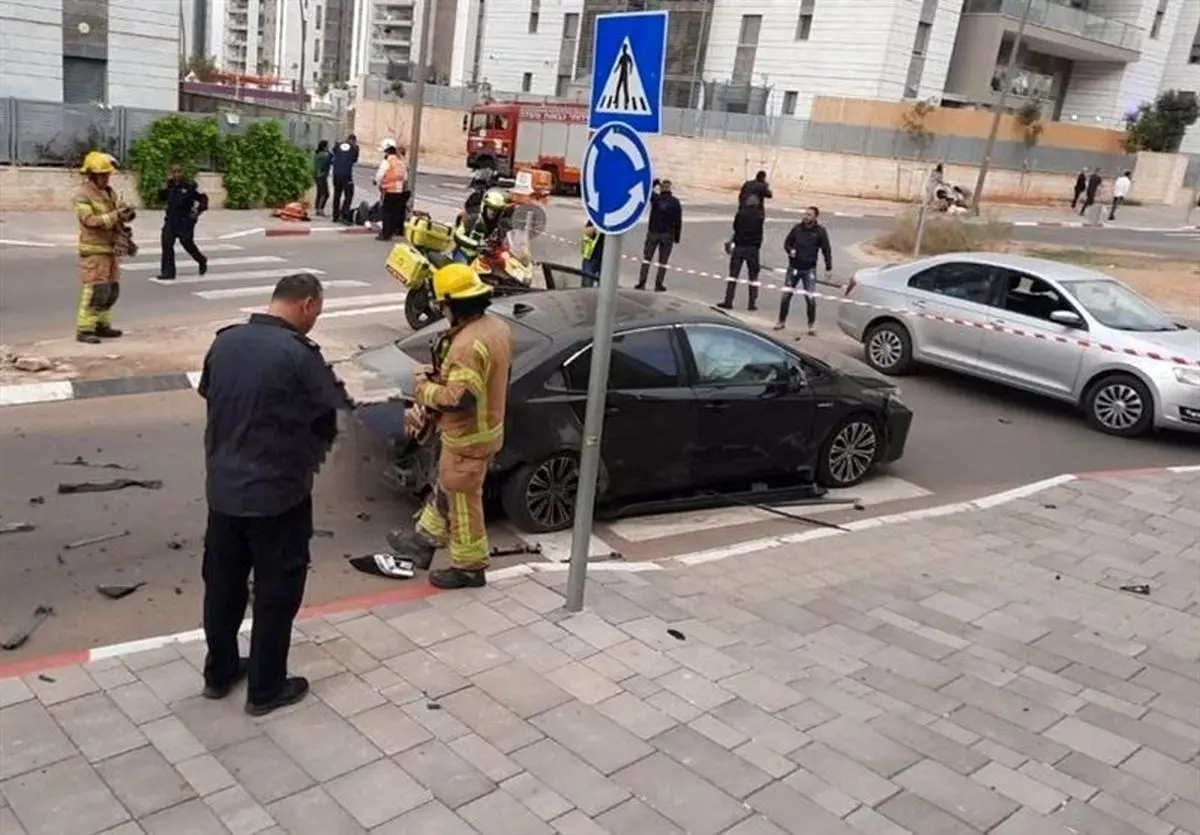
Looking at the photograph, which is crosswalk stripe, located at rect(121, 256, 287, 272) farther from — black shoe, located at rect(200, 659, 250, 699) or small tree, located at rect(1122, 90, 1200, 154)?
small tree, located at rect(1122, 90, 1200, 154)

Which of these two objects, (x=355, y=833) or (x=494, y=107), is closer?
(x=355, y=833)

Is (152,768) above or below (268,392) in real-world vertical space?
below

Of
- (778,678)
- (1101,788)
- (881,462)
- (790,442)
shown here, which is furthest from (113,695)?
(881,462)

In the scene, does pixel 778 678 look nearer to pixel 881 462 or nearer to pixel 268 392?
pixel 268 392

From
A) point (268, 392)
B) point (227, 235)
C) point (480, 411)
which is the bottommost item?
point (227, 235)

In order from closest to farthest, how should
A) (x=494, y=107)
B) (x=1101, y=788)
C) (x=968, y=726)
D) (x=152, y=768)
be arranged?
(x=152, y=768), (x=1101, y=788), (x=968, y=726), (x=494, y=107)

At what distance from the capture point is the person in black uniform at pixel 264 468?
4.02 metres

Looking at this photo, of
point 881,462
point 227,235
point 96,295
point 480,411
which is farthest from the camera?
point 227,235

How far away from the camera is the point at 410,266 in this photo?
12.1 metres

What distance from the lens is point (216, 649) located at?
439cm

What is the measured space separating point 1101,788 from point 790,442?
387 centimetres

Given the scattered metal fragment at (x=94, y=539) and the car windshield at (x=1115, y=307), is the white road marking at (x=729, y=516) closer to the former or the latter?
the scattered metal fragment at (x=94, y=539)

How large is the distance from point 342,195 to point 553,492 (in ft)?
55.3

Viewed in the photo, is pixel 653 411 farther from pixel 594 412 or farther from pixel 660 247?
pixel 660 247
